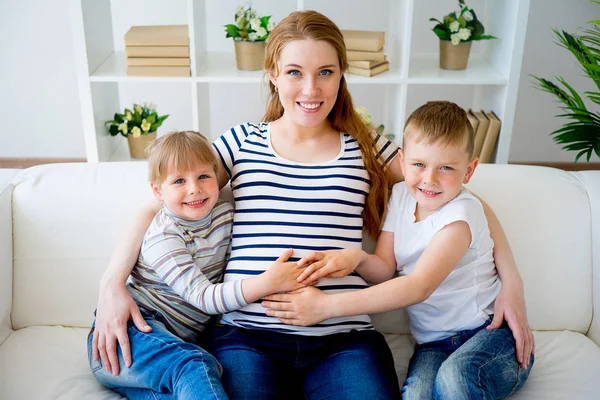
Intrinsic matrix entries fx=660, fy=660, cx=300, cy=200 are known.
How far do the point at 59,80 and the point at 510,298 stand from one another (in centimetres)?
286

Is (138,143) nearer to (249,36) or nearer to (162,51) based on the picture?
(162,51)

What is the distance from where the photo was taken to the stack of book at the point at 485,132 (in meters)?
2.72

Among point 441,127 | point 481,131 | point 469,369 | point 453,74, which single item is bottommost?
point 469,369

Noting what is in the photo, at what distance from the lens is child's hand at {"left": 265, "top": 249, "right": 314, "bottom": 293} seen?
146 centimetres

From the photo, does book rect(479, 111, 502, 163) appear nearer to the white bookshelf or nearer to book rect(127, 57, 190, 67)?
the white bookshelf

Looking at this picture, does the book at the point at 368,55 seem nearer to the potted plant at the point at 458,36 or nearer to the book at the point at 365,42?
the book at the point at 365,42

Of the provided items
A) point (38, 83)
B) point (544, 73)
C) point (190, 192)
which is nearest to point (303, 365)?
point (190, 192)

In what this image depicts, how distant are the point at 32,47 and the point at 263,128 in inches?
91.6

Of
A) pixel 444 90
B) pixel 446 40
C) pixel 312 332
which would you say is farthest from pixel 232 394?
pixel 444 90

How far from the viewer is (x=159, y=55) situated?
2.69 m

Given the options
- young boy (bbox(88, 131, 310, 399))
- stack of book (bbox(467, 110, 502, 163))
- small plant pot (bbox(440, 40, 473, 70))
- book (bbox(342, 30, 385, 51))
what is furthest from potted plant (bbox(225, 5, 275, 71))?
young boy (bbox(88, 131, 310, 399))

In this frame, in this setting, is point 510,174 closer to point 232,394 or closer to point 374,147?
point 374,147

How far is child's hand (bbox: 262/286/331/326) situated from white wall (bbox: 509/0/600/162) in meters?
2.49

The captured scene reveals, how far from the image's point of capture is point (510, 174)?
1.78 metres
